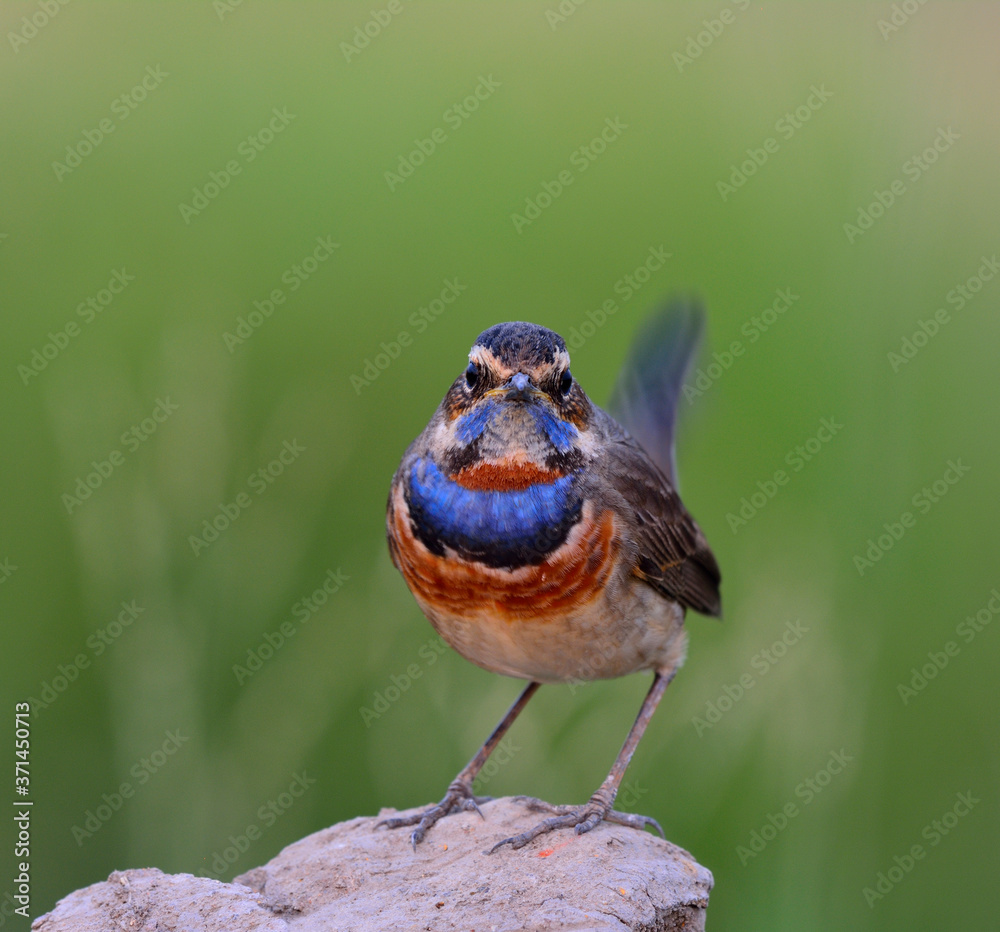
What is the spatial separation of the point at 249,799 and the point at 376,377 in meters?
1.88

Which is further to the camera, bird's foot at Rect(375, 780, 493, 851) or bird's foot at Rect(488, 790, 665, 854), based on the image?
bird's foot at Rect(375, 780, 493, 851)

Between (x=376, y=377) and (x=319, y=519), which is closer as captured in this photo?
(x=319, y=519)

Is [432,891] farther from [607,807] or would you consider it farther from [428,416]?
[428,416]

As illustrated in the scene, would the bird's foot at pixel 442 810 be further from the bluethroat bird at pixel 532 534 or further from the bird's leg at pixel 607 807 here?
the bird's leg at pixel 607 807

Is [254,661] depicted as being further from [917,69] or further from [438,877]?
[917,69]

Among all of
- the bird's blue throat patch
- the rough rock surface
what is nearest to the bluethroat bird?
the bird's blue throat patch

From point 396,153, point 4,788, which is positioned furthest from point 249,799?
point 396,153

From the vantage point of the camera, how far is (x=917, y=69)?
14.8 ft

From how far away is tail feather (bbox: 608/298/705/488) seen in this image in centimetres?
454

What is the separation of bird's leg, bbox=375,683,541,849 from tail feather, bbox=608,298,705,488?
1160mm

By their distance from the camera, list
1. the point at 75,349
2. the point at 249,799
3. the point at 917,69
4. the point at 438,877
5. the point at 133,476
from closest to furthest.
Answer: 1. the point at 438,877
2. the point at 249,799
3. the point at 133,476
4. the point at 917,69
5. the point at 75,349

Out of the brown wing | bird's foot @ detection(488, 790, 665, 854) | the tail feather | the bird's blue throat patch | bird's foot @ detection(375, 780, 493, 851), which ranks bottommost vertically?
bird's foot @ detection(375, 780, 493, 851)

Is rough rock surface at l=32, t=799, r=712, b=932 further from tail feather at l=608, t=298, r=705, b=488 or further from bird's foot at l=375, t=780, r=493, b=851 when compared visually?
tail feather at l=608, t=298, r=705, b=488

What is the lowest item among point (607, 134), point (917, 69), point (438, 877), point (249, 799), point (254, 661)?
point (249, 799)
